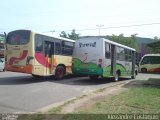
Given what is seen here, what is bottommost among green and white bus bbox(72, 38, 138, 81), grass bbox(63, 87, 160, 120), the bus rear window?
grass bbox(63, 87, 160, 120)

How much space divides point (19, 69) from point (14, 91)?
3926 millimetres

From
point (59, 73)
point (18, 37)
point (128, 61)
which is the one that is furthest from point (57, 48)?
point (128, 61)

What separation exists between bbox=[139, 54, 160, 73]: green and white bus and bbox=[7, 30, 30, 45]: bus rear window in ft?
81.4

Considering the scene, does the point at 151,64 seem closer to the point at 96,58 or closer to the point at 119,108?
the point at 96,58

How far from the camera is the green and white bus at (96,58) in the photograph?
18781 millimetres

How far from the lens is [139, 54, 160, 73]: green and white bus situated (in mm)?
39037


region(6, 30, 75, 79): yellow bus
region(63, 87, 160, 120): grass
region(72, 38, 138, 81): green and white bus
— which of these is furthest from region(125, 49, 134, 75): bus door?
region(63, 87, 160, 120): grass

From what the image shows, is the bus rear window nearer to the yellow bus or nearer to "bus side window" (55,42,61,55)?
the yellow bus

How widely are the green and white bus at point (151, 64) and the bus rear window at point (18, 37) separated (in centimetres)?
2481

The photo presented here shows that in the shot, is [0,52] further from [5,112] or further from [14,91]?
[5,112]

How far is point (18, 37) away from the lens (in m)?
17.8

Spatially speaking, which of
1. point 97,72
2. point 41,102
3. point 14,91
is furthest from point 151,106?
point 97,72

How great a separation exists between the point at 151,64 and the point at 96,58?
22232 millimetres

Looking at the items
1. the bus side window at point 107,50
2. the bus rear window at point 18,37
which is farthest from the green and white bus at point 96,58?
the bus rear window at point 18,37
